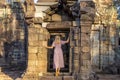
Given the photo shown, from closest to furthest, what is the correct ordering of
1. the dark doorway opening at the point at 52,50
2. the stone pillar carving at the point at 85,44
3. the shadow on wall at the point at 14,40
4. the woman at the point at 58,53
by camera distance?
the stone pillar carving at the point at 85,44 < the woman at the point at 58,53 < the dark doorway opening at the point at 52,50 < the shadow on wall at the point at 14,40

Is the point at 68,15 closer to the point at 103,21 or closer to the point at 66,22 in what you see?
the point at 66,22

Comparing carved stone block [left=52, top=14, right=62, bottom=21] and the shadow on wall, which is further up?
carved stone block [left=52, top=14, right=62, bottom=21]

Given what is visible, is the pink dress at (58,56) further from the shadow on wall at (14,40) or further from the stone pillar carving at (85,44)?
the shadow on wall at (14,40)

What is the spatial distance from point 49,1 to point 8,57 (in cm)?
754

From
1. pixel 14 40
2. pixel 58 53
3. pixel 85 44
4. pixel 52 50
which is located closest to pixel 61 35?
pixel 52 50

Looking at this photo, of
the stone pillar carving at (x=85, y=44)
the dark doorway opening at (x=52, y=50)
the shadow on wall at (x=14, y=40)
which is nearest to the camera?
the stone pillar carving at (x=85, y=44)

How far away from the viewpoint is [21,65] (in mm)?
20781

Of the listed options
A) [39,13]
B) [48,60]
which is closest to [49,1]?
[39,13]

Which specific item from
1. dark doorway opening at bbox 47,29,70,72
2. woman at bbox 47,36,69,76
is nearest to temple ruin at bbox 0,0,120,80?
dark doorway opening at bbox 47,29,70,72

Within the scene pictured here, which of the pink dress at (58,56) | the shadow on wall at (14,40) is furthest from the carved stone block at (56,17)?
Answer: the shadow on wall at (14,40)

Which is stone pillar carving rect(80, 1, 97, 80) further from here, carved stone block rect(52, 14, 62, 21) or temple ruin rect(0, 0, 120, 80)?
carved stone block rect(52, 14, 62, 21)

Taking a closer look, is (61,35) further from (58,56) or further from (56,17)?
(58,56)

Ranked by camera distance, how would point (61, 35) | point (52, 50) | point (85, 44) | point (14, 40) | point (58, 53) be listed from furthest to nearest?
point (14, 40)
point (61, 35)
point (52, 50)
point (58, 53)
point (85, 44)

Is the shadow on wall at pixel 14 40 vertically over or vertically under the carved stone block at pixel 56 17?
under
